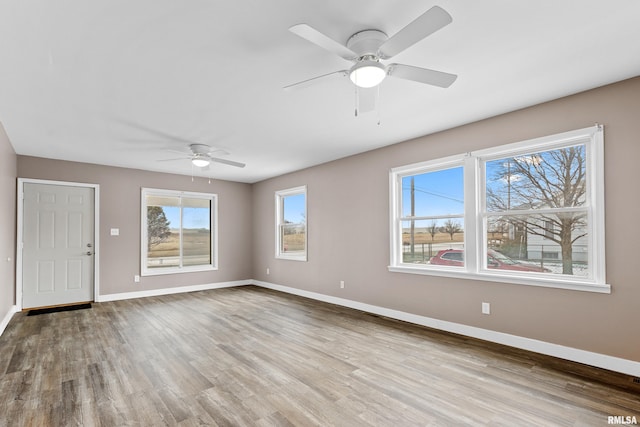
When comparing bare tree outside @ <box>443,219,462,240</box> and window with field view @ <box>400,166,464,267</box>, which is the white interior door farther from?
bare tree outside @ <box>443,219,462,240</box>

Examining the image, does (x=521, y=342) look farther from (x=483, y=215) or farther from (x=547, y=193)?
(x=547, y=193)

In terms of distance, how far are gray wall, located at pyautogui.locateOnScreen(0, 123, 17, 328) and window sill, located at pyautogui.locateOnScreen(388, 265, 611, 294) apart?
524cm

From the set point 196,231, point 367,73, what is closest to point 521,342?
point 367,73

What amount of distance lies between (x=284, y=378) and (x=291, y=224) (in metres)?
4.27

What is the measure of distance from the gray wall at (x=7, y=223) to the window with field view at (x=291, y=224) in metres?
4.33

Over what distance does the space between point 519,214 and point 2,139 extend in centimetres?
616

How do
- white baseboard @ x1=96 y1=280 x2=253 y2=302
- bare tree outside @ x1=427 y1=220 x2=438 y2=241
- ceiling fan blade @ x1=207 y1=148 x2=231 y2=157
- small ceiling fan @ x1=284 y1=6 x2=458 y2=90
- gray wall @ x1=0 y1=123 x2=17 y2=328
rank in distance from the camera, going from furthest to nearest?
1. white baseboard @ x1=96 y1=280 x2=253 y2=302
2. ceiling fan blade @ x1=207 y1=148 x2=231 y2=157
3. bare tree outside @ x1=427 y1=220 x2=438 y2=241
4. gray wall @ x1=0 y1=123 x2=17 y2=328
5. small ceiling fan @ x1=284 y1=6 x2=458 y2=90

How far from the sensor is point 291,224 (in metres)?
6.81

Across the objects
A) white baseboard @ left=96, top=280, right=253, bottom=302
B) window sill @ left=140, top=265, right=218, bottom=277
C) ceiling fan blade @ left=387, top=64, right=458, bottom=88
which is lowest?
white baseboard @ left=96, top=280, right=253, bottom=302

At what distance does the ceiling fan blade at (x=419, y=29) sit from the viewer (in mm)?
1593

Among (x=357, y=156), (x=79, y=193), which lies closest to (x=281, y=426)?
(x=357, y=156)

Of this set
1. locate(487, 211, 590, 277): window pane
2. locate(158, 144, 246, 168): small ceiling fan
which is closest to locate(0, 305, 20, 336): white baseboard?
locate(158, 144, 246, 168): small ceiling fan

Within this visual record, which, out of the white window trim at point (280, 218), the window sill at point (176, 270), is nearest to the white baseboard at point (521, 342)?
the white window trim at point (280, 218)

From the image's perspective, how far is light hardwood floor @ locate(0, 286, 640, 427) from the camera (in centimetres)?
216
